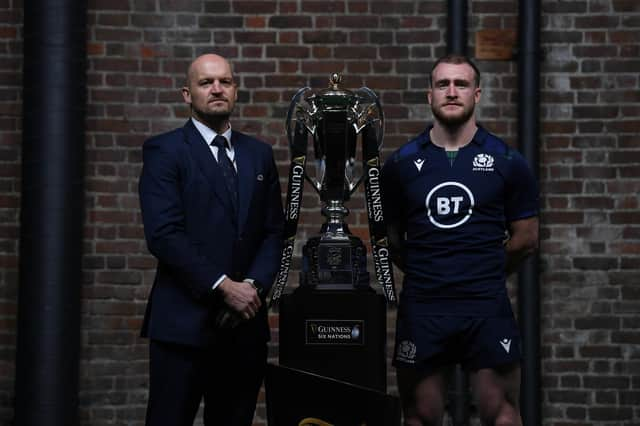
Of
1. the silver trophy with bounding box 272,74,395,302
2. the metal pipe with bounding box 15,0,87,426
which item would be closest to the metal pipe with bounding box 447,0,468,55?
the silver trophy with bounding box 272,74,395,302

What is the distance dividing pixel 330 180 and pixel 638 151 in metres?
2.11

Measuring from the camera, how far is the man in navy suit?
11.7ft

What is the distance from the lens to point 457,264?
370 cm

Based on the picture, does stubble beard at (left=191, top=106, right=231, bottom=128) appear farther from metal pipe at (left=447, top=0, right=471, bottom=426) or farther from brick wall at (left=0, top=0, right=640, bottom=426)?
metal pipe at (left=447, top=0, right=471, bottom=426)

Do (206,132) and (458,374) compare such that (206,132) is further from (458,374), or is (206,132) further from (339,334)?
(458,374)

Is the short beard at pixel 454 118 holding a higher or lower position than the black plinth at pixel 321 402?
higher

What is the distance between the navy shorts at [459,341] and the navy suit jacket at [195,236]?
0.54m

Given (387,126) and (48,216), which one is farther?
(387,126)

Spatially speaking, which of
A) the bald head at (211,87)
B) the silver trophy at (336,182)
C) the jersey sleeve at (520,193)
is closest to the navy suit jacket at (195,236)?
the bald head at (211,87)

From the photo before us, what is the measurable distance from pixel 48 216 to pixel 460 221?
2.32 m

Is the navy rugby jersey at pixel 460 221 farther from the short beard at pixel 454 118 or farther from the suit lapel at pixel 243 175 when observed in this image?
the suit lapel at pixel 243 175

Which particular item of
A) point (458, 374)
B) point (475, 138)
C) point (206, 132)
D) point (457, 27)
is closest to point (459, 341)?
point (475, 138)

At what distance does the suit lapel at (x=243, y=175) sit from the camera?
3695 mm

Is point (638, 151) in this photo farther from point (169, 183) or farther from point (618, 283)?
point (169, 183)
